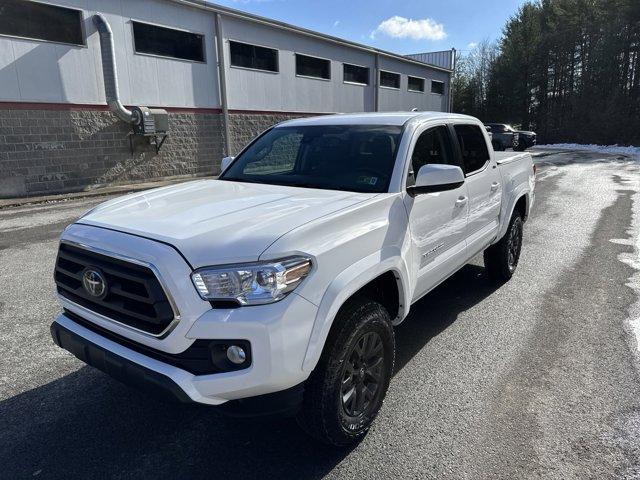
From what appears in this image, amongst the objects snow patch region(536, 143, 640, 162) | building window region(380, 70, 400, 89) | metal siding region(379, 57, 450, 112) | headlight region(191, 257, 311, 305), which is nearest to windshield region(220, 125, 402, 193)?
headlight region(191, 257, 311, 305)

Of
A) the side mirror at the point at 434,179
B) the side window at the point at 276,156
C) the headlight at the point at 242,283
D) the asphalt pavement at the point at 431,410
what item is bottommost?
the asphalt pavement at the point at 431,410

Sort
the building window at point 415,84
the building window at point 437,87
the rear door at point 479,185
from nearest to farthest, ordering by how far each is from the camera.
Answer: the rear door at point 479,185
the building window at point 415,84
the building window at point 437,87

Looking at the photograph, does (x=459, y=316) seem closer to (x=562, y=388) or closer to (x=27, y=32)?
(x=562, y=388)

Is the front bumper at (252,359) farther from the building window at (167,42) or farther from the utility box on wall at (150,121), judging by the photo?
the building window at (167,42)

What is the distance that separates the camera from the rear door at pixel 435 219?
126 inches

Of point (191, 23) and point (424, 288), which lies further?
point (191, 23)

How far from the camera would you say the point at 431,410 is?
9.80 feet

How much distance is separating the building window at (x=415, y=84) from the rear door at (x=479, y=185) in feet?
84.4

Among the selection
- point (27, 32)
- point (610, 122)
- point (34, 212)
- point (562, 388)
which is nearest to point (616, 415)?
point (562, 388)

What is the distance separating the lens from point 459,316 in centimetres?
446

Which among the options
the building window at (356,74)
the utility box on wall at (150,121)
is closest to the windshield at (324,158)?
the utility box on wall at (150,121)

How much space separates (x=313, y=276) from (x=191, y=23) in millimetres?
16440

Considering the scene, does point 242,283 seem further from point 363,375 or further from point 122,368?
point 363,375

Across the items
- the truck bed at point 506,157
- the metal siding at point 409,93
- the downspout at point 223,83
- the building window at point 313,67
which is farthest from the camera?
the metal siding at point 409,93
